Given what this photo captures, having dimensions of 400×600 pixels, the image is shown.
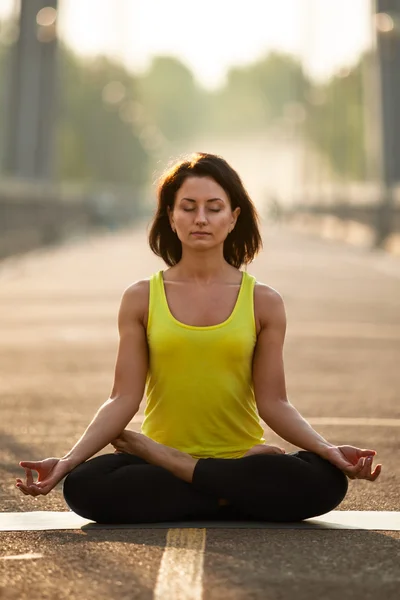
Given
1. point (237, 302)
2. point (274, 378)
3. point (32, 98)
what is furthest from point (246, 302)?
point (32, 98)

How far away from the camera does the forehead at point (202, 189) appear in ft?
19.8

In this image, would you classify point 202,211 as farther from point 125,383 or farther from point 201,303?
point 125,383

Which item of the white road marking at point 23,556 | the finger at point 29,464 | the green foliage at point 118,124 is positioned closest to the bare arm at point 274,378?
the finger at point 29,464

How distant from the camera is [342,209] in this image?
62.2 m

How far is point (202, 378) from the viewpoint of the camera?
599cm

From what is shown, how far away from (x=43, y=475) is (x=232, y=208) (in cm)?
114

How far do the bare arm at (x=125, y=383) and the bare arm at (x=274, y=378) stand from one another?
0.39m

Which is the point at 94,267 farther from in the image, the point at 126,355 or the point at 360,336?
the point at 126,355

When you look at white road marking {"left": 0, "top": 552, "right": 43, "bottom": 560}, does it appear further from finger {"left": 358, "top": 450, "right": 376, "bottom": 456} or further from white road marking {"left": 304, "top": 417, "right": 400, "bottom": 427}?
white road marking {"left": 304, "top": 417, "right": 400, "bottom": 427}

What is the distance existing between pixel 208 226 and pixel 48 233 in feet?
134

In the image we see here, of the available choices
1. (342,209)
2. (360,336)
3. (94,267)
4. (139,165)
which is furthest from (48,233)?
(139,165)

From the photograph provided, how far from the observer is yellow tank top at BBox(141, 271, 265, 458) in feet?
19.6

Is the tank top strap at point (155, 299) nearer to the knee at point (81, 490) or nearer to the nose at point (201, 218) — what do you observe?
the nose at point (201, 218)

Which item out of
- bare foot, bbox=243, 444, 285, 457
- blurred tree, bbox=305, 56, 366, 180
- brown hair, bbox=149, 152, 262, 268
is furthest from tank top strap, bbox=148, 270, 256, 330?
blurred tree, bbox=305, 56, 366, 180
